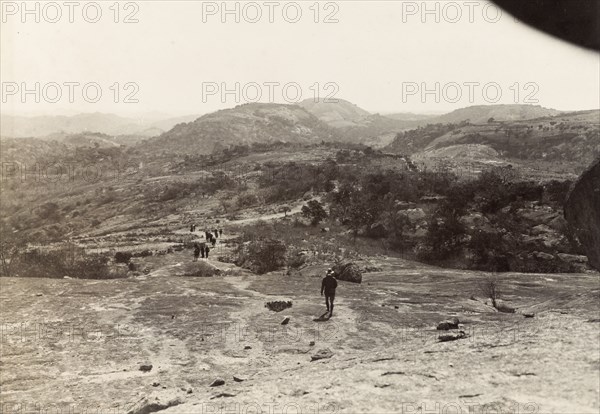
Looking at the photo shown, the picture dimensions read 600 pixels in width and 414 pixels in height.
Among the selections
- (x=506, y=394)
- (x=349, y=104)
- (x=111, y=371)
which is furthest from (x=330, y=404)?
(x=349, y=104)

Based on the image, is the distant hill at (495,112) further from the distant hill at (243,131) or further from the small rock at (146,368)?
the small rock at (146,368)

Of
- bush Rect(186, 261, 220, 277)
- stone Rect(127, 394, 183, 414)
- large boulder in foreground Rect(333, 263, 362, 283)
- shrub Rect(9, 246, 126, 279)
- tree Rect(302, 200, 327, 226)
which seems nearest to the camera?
stone Rect(127, 394, 183, 414)

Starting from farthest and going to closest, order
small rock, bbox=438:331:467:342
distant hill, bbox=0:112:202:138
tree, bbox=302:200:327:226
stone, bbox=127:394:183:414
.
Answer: distant hill, bbox=0:112:202:138 → tree, bbox=302:200:327:226 → small rock, bbox=438:331:467:342 → stone, bbox=127:394:183:414

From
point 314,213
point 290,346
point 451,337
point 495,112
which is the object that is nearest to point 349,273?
point 290,346

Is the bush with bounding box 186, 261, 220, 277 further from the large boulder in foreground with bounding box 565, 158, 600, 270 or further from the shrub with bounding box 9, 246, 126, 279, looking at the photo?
the large boulder in foreground with bounding box 565, 158, 600, 270

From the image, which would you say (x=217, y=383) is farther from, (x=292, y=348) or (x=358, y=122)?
(x=358, y=122)

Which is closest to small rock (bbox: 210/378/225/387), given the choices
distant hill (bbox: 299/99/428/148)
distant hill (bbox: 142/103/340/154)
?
distant hill (bbox: 142/103/340/154)
